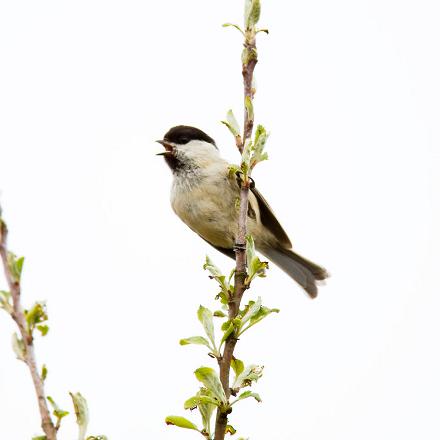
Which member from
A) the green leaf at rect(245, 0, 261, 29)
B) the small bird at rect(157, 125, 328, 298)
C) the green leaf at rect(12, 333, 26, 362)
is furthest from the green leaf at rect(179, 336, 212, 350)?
the small bird at rect(157, 125, 328, 298)

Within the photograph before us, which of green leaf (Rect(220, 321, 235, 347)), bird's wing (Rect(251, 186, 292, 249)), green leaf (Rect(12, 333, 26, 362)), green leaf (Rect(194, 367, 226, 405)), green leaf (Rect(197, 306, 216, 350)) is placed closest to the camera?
green leaf (Rect(12, 333, 26, 362))

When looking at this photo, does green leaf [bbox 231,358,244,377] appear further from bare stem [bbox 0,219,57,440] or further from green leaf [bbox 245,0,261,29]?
green leaf [bbox 245,0,261,29]

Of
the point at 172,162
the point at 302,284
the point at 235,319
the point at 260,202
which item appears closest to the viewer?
the point at 235,319

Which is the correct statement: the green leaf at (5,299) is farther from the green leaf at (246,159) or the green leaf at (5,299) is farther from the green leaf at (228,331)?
the green leaf at (246,159)

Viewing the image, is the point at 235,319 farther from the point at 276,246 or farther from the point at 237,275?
the point at 276,246

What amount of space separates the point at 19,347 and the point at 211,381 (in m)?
0.56

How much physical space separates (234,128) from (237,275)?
0.47 meters

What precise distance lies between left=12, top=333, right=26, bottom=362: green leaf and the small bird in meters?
4.19

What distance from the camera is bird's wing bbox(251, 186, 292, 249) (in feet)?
18.9

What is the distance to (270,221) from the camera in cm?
615

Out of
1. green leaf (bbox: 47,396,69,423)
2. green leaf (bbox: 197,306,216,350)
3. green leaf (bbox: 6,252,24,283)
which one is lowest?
green leaf (bbox: 47,396,69,423)

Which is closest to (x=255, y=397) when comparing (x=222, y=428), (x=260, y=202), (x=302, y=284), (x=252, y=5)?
(x=222, y=428)

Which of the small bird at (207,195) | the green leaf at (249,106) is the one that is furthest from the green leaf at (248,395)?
the small bird at (207,195)

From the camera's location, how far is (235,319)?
1.97 metres
